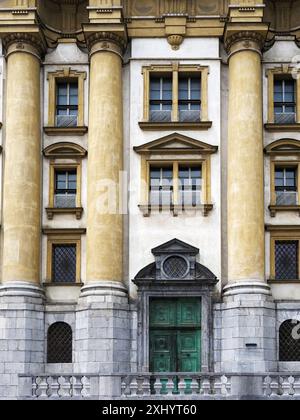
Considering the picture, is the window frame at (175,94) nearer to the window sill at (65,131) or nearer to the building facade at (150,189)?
the building facade at (150,189)

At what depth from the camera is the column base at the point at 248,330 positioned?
128 ft

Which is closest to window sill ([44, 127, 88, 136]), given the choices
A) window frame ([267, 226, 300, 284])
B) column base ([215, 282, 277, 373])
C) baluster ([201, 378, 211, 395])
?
window frame ([267, 226, 300, 284])

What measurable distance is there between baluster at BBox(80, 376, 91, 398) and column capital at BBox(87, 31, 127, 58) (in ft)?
48.9

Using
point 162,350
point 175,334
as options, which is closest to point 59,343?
point 162,350

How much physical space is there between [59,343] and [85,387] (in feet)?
15.2

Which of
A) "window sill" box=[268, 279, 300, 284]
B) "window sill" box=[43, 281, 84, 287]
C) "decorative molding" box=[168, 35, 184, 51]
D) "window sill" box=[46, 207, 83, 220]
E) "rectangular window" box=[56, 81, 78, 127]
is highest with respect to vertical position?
"decorative molding" box=[168, 35, 184, 51]

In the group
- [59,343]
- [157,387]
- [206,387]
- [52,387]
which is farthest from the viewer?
[59,343]

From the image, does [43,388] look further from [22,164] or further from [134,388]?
[22,164]

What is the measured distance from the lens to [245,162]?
41.0 meters

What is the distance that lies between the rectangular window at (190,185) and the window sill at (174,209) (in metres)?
0.22

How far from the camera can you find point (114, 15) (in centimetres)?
4234

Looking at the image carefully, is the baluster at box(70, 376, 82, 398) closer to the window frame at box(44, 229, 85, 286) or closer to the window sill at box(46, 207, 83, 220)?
the window frame at box(44, 229, 85, 286)

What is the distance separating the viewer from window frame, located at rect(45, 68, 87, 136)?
139ft

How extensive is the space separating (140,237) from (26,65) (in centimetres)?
931
